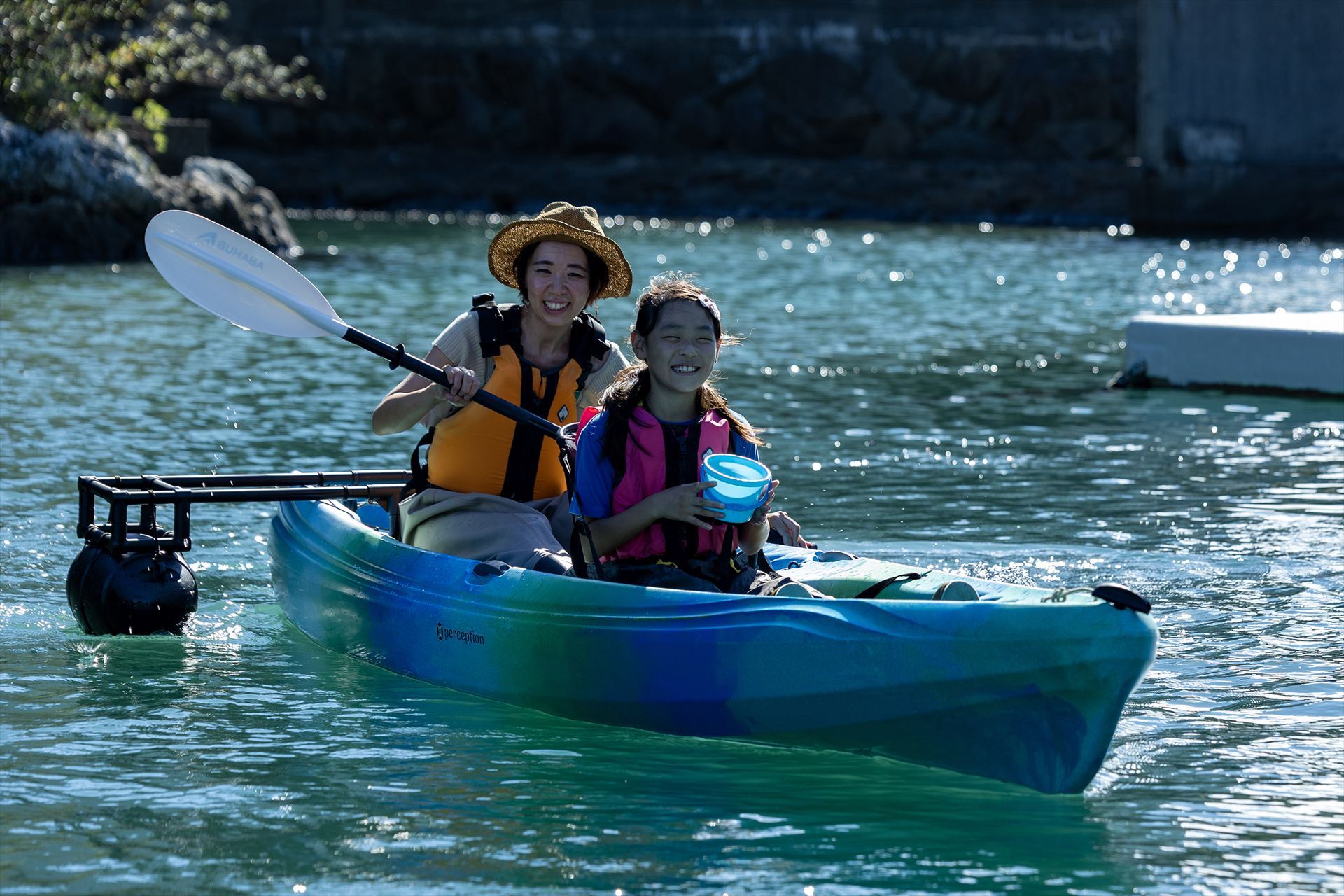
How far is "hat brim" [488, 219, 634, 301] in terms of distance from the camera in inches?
215

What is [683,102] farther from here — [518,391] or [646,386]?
[646,386]

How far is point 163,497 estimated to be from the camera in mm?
5953

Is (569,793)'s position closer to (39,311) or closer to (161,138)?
(39,311)

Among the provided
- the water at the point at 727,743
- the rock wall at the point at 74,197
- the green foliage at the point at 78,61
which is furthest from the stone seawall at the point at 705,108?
the water at the point at 727,743

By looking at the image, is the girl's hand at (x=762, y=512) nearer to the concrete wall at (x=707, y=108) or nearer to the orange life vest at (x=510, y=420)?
the orange life vest at (x=510, y=420)

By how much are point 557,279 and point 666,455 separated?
0.78m

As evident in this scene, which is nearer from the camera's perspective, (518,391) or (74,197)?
(518,391)

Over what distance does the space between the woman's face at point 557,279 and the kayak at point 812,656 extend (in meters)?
0.73

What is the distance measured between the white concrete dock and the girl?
295 inches

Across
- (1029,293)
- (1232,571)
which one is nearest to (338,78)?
(1029,293)

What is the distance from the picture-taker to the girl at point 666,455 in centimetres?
485

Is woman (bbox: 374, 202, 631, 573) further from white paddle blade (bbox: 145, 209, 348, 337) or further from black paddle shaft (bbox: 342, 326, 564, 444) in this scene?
white paddle blade (bbox: 145, 209, 348, 337)

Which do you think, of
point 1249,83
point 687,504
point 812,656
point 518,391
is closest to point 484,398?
point 518,391

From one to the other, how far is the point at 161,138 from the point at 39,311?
8224mm
